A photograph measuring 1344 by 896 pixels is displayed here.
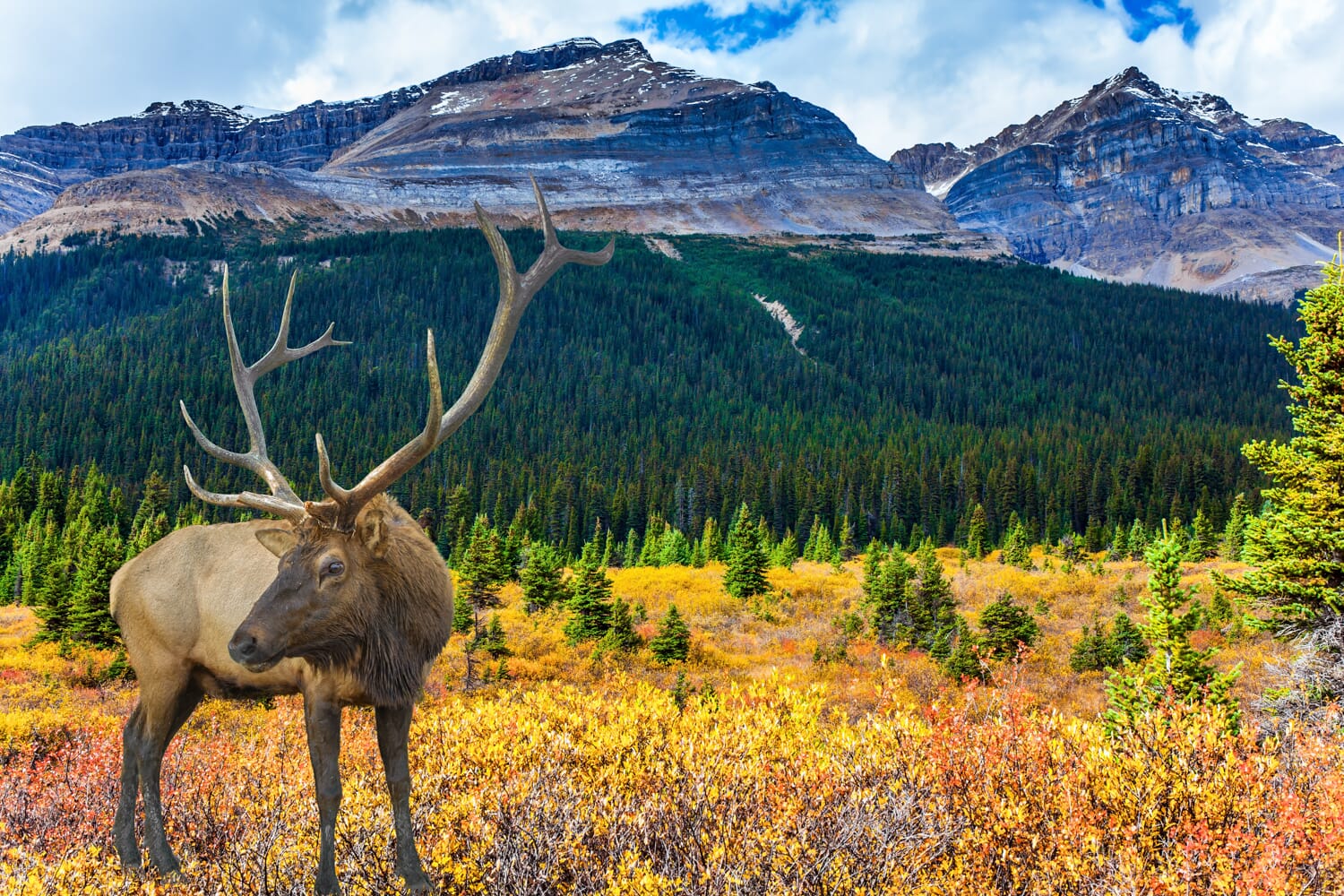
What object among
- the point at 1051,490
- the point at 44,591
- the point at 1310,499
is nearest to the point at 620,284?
the point at 1051,490

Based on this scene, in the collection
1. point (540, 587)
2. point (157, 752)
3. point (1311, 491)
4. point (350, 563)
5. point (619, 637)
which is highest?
point (1311, 491)

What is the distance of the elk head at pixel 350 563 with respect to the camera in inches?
183

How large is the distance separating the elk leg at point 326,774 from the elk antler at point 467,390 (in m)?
1.15

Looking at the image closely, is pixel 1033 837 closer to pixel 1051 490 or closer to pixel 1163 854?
pixel 1163 854

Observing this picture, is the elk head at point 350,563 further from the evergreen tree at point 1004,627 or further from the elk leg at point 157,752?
the evergreen tree at point 1004,627

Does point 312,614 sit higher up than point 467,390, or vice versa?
point 467,390

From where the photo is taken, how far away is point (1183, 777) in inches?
200

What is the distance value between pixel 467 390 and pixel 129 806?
12.0ft

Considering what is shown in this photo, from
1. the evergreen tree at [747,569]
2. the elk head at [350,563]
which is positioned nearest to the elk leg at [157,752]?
the elk head at [350,563]

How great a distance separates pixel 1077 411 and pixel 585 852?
144856 mm

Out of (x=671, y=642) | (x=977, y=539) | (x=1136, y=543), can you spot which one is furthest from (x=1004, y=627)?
(x=977, y=539)

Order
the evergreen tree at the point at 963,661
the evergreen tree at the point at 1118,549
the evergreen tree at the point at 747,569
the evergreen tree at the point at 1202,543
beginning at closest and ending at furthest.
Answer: the evergreen tree at the point at 963,661 → the evergreen tree at the point at 747,569 → the evergreen tree at the point at 1202,543 → the evergreen tree at the point at 1118,549

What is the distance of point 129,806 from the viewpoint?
5438 millimetres

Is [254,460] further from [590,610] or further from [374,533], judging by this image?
[590,610]
